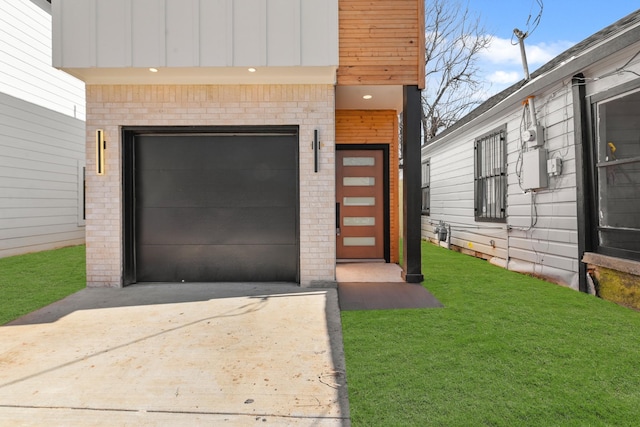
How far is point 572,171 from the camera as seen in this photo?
4.78 m

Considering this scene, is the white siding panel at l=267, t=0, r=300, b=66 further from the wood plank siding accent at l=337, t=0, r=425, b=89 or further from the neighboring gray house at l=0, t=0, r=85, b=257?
the neighboring gray house at l=0, t=0, r=85, b=257

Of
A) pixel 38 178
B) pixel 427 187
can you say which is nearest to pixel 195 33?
pixel 38 178

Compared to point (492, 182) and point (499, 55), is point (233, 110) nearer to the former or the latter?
point (492, 182)

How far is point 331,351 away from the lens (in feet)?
9.28

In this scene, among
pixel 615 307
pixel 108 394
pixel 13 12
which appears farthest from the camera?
pixel 13 12

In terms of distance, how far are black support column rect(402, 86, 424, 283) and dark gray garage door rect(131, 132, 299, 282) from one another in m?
1.63

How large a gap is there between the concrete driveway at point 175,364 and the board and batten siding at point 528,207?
3.37 metres

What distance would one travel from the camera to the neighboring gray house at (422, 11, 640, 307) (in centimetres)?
401

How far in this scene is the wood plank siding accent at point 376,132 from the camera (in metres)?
6.94

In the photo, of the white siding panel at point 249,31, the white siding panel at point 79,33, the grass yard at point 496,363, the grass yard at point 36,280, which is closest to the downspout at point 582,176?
the grass yard at point 496,363

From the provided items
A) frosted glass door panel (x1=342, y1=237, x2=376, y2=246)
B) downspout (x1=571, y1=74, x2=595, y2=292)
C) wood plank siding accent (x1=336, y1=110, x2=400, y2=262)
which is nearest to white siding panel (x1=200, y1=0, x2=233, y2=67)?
wood plank siding accent (x1=336, y1=110, x2=400, y2=262)

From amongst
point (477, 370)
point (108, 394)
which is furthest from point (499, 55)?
point (108, 394)

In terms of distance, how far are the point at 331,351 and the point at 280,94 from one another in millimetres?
3567

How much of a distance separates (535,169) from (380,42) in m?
2.95
